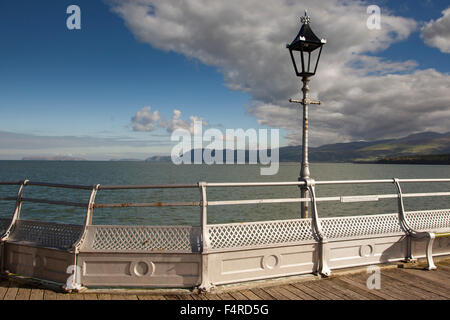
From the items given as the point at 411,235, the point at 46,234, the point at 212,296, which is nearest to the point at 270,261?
the point at 212,296

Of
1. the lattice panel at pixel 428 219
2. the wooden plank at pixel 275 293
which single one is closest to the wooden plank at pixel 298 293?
the wooden plank at pixel 275 293

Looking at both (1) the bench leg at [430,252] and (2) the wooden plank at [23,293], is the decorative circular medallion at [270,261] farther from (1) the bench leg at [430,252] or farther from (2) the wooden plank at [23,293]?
(2) the wooden plank at [23,293]

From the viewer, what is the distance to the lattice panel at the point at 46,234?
17.0ft

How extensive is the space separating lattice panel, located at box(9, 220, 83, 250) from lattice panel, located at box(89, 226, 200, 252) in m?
0.43

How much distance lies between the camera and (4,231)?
566 centimetres

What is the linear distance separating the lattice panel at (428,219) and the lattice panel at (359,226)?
0.51m

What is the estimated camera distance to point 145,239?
5.07 m

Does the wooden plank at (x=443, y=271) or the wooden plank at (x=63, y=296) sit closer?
the wooden plank at (x=63, y=296)

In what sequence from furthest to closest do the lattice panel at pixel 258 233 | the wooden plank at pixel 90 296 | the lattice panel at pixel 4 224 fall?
the lattice panel at pixel 4 224 → the lattice panel at pixel 258 233 → the wooden plank at pixel 90 296

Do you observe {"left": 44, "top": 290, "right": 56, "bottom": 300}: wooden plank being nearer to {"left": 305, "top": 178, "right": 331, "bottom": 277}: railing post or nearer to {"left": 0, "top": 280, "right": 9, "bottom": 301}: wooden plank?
{"left": 0, "top": 280, "right": 9, "bottom": 301}: wooden plank

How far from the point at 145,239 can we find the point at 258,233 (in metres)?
1.95
